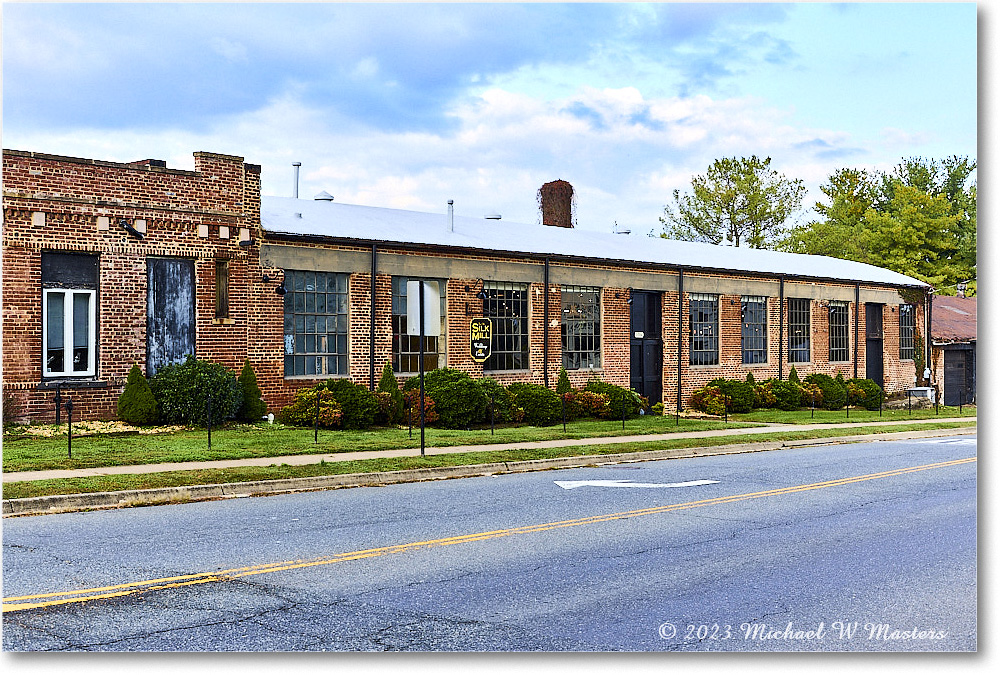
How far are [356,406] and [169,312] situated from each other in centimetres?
445

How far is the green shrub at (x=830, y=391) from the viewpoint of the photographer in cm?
3741

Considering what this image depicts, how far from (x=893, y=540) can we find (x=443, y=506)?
5.19 m

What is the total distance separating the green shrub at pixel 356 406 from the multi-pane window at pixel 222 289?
307 cm

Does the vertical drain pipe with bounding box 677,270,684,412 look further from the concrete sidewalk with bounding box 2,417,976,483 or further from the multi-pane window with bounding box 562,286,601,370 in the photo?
the concrete sidewalk with bounding box 2,417,976,483

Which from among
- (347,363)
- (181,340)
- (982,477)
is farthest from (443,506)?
(347,363)

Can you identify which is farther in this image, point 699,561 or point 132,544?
point 132,544

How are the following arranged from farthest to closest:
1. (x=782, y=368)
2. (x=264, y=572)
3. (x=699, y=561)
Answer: (x=782, y=368), (x=699, y=561), (x=264, y=572)

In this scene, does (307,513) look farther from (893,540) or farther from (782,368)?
(782,368)

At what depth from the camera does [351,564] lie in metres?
8.96

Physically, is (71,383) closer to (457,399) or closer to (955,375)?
(457,399)

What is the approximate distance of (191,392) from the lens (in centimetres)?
2111

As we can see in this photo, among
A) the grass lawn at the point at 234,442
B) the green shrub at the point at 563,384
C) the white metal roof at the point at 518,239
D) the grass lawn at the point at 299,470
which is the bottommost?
the grass lawn at the point at 299,470

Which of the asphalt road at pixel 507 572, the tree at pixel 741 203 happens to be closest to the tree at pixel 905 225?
the tree at pixel 741 203

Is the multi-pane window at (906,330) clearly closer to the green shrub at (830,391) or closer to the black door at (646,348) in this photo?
the green shrub at (830,391)
